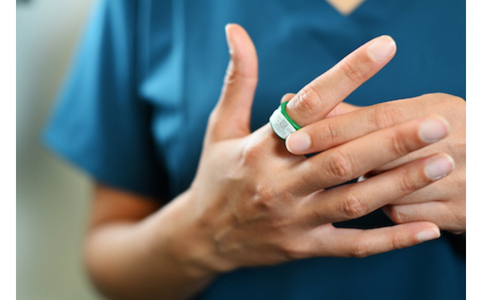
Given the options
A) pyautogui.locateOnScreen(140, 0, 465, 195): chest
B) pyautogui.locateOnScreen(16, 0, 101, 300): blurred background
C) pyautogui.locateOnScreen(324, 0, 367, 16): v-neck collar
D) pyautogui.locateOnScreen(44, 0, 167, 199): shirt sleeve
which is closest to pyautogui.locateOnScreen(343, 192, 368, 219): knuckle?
pyautogui.locateOnScreen(140, 0, 465, 195): chest

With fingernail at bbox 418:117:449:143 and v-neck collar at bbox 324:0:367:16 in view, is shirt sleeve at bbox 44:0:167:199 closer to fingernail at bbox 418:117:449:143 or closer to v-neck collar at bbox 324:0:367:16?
v-neck collar at bbox 324:0:367:16

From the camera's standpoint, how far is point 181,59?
0.55m

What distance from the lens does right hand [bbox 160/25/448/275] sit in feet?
1.10

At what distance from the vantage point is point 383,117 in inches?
13.4

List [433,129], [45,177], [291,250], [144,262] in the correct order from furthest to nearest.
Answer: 1. [45,177]
2. [144,262]
3. [291,250]
4. [433,129]

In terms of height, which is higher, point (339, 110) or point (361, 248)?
point (339, 110)

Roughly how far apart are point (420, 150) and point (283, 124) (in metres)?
0.12

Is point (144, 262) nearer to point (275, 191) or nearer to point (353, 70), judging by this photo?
point (275, 191)

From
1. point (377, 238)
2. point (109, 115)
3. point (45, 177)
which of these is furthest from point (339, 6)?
point (45, 177)

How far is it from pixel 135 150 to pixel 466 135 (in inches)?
19.0

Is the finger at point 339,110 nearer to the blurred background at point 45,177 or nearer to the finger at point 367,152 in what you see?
the finger at point 367,152

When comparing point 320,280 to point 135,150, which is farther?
point 135,150
